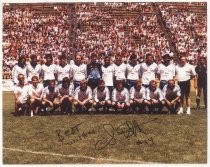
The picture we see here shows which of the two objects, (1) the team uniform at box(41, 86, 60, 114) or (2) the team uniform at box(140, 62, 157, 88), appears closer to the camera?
(1) the team uniform at box(41, 86, 60, 114)

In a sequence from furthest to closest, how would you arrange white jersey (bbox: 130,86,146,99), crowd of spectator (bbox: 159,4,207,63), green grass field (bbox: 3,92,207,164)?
1. crowd of spectator (bbox: 159,4,207,63)
2. white jersey (bbox: 130,86,146,99)
3. green grass field (bbox: 3,92,207,164)

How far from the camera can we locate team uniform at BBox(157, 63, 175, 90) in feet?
28.9

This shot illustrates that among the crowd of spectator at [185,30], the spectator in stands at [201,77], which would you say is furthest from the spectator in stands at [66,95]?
the crowd of spectator at [185,30]

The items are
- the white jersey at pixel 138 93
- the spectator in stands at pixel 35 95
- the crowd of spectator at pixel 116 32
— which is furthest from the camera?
the crowd of spectator at pixel 116 32

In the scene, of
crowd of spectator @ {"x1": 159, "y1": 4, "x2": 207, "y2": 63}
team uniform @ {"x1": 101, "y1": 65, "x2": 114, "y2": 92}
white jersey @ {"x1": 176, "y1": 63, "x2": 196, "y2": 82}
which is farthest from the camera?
crowd of spectator @ {"x1": 159, "y1": 4, "x2": 207, "y2": 63}

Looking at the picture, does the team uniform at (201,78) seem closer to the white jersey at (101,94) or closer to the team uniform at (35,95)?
the white jersey at (101,94)

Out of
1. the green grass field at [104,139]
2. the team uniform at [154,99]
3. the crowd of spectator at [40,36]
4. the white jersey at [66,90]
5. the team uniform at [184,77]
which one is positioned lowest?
the green grass field at [104,139]

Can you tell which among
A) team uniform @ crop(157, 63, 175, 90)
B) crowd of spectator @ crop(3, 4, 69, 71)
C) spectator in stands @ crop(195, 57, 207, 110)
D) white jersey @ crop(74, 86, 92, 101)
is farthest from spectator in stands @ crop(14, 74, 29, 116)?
crowd of spectator @ crop(3, 4, 69, 71)

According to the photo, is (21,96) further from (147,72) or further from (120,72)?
(147,72)

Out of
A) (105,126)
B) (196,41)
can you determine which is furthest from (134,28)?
(105,126)

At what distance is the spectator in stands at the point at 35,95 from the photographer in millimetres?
8444

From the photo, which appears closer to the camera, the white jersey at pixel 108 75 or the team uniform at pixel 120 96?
the team uniform at pixel 120 96

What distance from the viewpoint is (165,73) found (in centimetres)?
883
